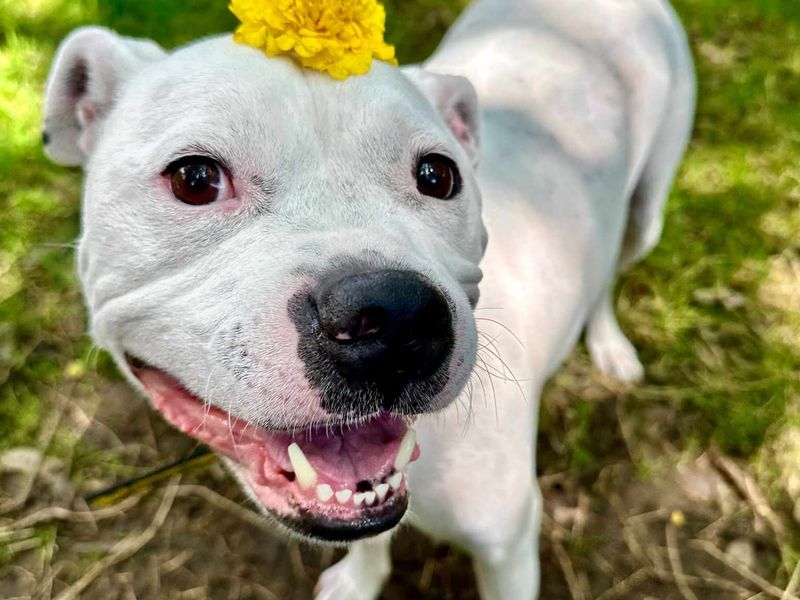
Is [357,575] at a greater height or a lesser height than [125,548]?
greater

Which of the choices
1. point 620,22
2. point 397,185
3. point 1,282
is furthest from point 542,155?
point 1,282

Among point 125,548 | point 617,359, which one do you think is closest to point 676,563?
point 617,359

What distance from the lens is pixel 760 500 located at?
348cm

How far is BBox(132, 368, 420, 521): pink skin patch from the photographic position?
5.49 feet

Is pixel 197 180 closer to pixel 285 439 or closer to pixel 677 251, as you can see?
pixel 285 439

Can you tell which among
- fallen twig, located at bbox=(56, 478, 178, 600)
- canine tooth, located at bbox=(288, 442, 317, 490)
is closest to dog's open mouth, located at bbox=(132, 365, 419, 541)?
canine tooth, located at bbox=(288, 442, 317, 490)

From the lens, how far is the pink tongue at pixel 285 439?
5.68 ft

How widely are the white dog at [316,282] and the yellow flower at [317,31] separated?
0.13 feet

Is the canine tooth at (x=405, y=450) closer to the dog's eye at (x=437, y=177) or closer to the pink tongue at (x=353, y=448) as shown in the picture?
the pink tongue at (x=353, y=448)

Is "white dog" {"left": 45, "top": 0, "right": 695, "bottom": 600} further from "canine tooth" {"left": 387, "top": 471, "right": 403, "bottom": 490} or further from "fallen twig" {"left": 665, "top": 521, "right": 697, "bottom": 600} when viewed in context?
"fallen twig" {"left": 665, "top": 521, "right": 697, "bottom": 600}

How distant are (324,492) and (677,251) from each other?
3469 mm

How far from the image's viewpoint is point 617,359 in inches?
154

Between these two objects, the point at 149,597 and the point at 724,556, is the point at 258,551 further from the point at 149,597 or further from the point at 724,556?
the point at 724,556

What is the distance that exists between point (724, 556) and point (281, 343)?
2.78 meters
